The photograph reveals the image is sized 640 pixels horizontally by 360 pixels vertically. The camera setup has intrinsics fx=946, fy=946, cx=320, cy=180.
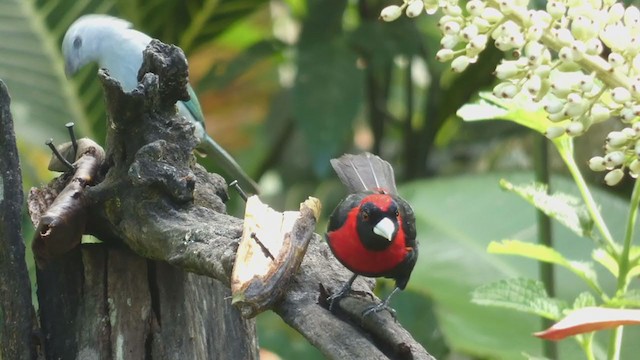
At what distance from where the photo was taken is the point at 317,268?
1115mm

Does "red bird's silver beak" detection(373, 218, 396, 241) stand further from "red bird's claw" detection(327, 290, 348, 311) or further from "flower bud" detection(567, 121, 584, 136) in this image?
"flower bud" detection(567, 121, 584, 136)

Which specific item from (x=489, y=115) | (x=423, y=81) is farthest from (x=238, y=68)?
(x=489, y=115)

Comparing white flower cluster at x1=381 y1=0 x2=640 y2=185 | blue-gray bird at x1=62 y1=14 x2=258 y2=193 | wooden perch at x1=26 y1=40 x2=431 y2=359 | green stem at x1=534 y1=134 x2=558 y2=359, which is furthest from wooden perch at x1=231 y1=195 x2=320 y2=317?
blue-gray bird at x1=62 y1=14 x2=258 y2=193

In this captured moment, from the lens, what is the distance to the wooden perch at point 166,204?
1033 millimetres

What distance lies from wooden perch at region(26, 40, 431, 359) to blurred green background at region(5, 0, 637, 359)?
35.5 inches

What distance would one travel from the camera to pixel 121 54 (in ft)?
6.40

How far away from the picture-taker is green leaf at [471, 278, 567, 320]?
116 centimetres

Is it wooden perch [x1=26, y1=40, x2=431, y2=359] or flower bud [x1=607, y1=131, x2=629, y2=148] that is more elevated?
flower bud [x1=607, y1=131, x2=629, y2=148]

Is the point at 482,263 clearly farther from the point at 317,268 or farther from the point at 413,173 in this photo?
the point at 317,268

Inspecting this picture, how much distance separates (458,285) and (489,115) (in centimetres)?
96

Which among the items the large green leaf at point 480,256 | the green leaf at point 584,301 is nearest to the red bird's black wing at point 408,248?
the green leaf at point 584,301

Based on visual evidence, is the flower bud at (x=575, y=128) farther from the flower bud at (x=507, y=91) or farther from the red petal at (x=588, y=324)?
the red petal at (x=588, y=324)

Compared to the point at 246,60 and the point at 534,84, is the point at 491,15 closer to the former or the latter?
the point at 534,84

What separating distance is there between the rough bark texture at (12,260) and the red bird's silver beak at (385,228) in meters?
0.45
